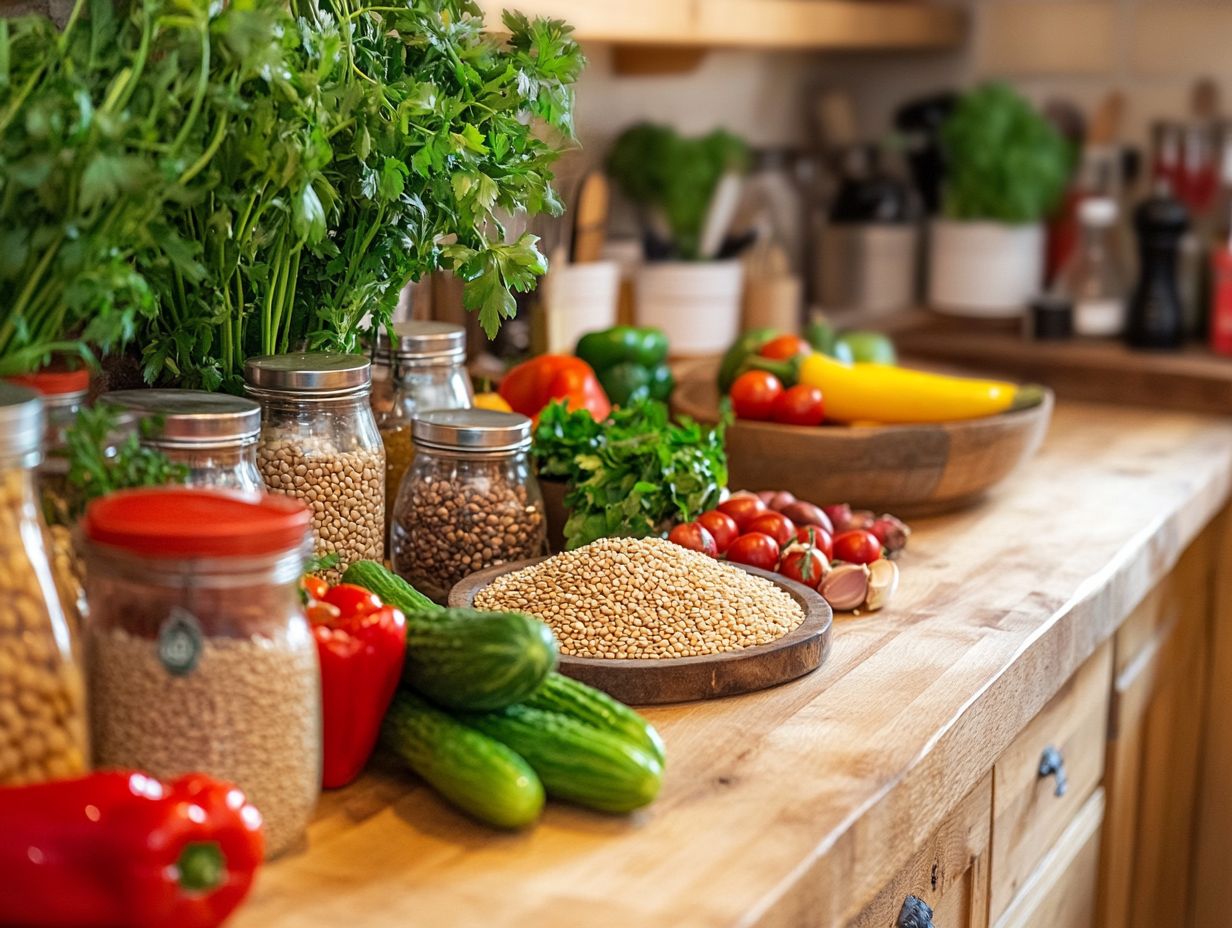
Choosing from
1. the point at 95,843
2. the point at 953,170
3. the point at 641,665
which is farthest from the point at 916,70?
the point at 95,843

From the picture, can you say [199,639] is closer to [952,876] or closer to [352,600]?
[352,600]

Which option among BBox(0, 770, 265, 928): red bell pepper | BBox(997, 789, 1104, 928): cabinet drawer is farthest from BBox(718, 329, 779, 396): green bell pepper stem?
BBox(0, 770, 265, 928): red bell pepper

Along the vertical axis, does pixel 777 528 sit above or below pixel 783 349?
below

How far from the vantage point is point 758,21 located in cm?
221

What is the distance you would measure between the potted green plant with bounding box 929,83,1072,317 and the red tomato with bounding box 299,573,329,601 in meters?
1.98

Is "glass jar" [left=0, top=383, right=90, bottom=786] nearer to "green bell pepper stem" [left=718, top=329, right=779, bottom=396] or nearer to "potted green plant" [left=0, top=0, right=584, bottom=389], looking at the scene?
"potted green plant" [left=0, top=0, right=584, bottom=389]

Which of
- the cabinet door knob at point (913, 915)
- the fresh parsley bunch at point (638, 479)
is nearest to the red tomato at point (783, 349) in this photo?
the fresh parsley bunch at point (638, 479)

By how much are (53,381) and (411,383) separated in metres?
0.47

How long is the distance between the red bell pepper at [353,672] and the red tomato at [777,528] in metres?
0.46

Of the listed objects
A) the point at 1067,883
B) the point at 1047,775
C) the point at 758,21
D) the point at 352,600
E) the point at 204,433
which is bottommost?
the point at 1067,883

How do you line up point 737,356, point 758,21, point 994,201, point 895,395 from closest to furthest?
point 895,395 < point 737,356 < point 758,21 < point 994,201

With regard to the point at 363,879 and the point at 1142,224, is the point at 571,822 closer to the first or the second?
the point at 363,879

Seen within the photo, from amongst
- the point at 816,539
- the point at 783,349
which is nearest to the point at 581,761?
the point at 816,539

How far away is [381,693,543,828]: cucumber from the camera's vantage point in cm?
87
